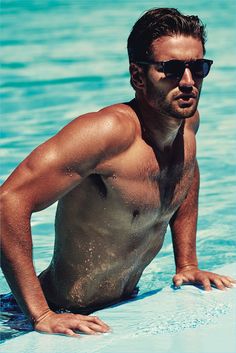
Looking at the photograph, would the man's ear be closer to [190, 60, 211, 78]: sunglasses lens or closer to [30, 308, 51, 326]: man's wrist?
[190, 60, 211, 78]: sunglasses lens

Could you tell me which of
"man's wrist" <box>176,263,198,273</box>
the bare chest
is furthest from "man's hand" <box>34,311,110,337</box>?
"man's wrist" <box>176,263,198,273</box>

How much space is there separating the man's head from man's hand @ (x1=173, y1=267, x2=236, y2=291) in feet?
2.59

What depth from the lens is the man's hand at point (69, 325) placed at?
3.76 meters

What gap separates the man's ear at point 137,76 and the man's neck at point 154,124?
0.23 feet

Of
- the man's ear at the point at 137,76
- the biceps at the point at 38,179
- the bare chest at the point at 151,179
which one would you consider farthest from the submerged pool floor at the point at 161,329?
the man's ear at the point at 137,76

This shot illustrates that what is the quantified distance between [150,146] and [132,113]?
15 cm

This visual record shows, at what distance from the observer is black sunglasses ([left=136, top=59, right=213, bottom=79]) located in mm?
3998

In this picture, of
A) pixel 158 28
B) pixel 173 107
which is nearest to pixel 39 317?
pixel 173 107

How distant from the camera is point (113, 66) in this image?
1083 cm

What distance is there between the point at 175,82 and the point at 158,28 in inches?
8.9

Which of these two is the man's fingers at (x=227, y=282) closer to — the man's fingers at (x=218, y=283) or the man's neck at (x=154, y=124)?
the man's fingers at (x=218, y=283)

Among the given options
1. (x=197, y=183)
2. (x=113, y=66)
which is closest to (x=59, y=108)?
(x=113, y=66)

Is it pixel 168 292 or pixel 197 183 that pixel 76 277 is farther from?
pixel 197 183

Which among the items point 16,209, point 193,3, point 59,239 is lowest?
point 193,3
